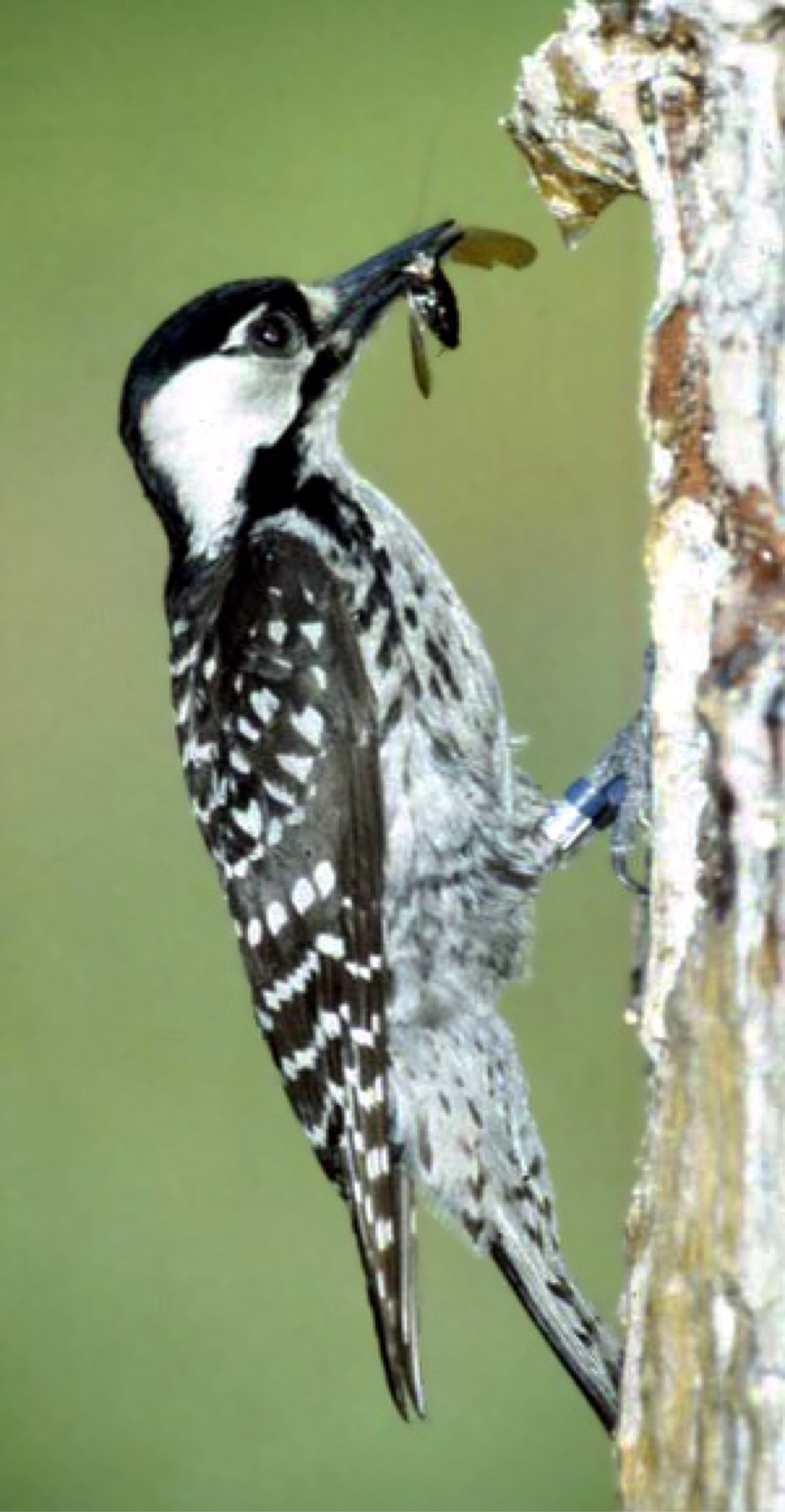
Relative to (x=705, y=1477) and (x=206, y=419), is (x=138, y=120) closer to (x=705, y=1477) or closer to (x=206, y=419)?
(x=206, y=419)

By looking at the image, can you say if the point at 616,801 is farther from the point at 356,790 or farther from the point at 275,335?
the point at 275,335

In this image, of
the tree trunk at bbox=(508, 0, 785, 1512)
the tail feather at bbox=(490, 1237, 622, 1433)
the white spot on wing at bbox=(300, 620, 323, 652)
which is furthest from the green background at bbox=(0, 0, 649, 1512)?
the tree trunk at bbox=(508, 0, 785, 1512)

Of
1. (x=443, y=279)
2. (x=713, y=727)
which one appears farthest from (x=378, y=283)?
(x=713, y=727)

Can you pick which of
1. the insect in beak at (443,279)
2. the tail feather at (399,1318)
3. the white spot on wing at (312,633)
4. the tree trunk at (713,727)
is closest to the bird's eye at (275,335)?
the insect in beak at (443,279)

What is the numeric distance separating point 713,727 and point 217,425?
820 mm

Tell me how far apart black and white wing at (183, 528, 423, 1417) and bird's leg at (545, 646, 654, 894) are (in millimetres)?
203

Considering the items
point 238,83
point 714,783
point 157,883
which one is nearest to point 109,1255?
point 157,883

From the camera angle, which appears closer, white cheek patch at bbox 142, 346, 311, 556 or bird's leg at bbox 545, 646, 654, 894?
bird's leg at bbox 545, 646, 654, 894

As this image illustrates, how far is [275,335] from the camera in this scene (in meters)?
2.17

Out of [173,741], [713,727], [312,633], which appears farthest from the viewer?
[173,741]

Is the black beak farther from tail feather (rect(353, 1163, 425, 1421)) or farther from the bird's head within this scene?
tail feather (rect(353, 1163, 425, 1421))

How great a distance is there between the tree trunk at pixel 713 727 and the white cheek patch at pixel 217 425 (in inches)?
24.9

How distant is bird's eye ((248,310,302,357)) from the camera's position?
7.07 feet

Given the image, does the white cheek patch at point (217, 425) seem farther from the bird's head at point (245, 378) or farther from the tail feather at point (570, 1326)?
the tail feather at point (570, 1326)
